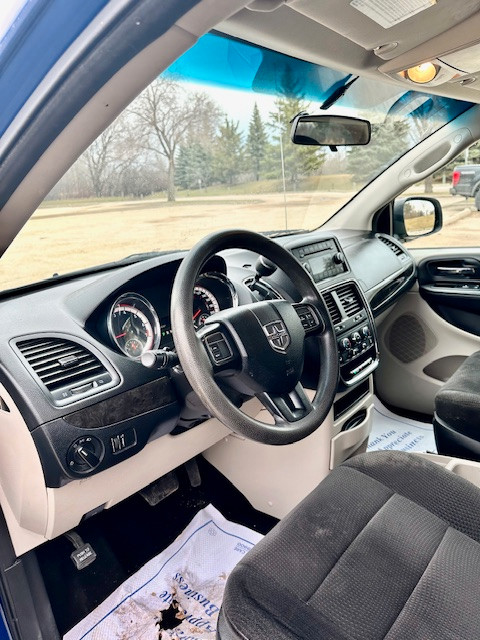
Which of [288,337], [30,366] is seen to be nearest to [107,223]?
[30,366]

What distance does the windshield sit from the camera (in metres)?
1.57

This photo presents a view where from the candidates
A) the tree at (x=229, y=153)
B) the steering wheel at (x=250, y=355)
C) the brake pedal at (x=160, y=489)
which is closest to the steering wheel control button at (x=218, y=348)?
the steering wheel at (x=250, y=355)


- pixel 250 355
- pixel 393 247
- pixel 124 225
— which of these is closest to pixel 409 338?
pixel 393 247

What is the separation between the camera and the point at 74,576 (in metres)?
1.80

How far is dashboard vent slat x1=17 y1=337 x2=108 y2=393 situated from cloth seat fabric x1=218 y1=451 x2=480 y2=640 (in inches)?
22.9

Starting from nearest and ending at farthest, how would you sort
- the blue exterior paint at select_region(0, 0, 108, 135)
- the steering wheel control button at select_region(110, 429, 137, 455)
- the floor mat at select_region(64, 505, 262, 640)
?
the blue exterior paint at select_region(0, 0, 108, 135), the steering wheel control button at select_region(110, 429, 137, 455), the floor mat at select_region(64, 505, 262, 640)

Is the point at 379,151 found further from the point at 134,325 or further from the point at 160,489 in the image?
the point at 160,489

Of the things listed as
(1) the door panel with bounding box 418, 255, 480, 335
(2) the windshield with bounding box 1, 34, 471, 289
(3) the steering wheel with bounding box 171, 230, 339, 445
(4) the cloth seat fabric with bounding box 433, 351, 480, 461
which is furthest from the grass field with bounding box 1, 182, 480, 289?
(4) the cloth seat fabric with bounding box 433, 351, 480, 461

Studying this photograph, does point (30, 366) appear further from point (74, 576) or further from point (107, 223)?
point (74, 576)

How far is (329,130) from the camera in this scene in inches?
87.1

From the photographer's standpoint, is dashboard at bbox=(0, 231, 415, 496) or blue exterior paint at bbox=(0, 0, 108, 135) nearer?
blue exterior paint at bbox=(0, 0, 108, 135)

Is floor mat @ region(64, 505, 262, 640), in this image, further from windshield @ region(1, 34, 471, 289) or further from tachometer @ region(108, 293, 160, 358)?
windshield @ region(1, 34, 471, 289)

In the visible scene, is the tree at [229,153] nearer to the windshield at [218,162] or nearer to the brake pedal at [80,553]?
the windshield at [218,162]

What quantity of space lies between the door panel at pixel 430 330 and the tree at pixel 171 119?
1.47m
